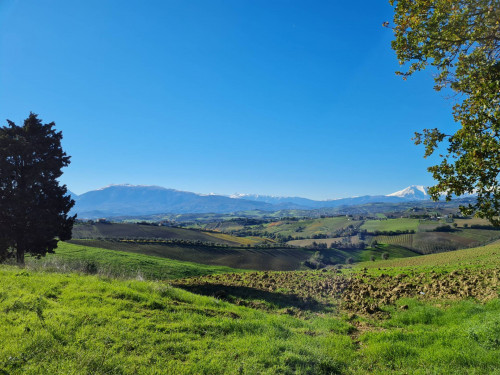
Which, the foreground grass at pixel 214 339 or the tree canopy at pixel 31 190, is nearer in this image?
the foreground grass at pixel 214 339

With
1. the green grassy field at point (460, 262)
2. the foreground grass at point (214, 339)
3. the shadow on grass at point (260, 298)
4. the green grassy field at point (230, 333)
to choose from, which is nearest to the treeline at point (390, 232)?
the green grassy field at point (460, 262)

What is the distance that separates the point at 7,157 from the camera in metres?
22.5

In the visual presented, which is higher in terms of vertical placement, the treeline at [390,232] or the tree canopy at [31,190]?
the tree canopy at [31,190]

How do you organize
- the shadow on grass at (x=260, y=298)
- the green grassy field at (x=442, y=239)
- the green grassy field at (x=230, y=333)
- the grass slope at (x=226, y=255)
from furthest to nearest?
the green grassy field at (x=442, y=239) < the grass slope at (x=226, y=255) < the shadow on grass at (x=260, y=298) < the green grassy field at (x=230, y=333)

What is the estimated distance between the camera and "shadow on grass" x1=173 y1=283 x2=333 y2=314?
13800mm

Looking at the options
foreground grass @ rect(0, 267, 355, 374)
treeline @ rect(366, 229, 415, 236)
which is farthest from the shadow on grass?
treeline @ rect(366, 229, 415, 236)

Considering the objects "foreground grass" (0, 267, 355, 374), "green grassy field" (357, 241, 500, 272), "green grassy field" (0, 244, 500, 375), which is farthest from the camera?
"green grassy field" (357, 241, 500, 272)

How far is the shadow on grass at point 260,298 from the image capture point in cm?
1380

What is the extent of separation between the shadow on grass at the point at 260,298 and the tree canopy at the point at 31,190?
14.2m

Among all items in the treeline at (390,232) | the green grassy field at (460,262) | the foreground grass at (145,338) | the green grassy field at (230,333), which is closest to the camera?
the foreground grass at (145,338)

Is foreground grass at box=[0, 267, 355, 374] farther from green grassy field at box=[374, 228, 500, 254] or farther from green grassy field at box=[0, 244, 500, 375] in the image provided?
green grassy field at box=[374, 228, 500, 254]

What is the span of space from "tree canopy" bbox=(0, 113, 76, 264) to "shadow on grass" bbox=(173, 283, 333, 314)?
14177 mm

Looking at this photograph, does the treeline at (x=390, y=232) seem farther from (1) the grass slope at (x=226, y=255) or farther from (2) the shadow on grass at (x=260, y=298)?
(2) the shadow on grass at (x=260, y=298)

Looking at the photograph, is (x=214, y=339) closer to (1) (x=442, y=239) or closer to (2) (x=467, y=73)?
(2) (x=467, y=73)
